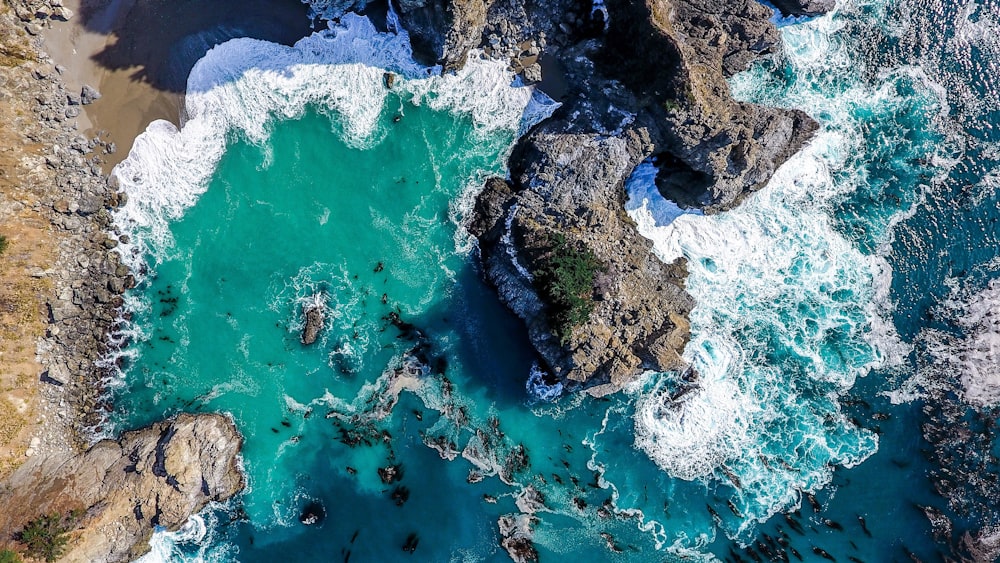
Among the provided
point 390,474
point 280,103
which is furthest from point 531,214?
point 390,474

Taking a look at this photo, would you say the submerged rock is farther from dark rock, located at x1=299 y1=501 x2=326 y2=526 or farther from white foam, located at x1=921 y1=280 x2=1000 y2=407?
white foam, located at x1=921 y1=280 x2=1000 y2=407

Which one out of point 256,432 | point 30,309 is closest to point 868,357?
point 256,432

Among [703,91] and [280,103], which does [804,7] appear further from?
[280,103]

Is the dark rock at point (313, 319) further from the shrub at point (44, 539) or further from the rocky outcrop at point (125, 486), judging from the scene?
the shrub at point (44, 539)

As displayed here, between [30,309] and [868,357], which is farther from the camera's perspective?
[868,357]

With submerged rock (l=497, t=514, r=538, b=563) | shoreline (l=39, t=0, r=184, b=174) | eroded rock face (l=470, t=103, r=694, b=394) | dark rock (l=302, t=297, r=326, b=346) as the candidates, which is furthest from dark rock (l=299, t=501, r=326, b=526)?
shoreline (l=39, t=0, r=184, b=174)

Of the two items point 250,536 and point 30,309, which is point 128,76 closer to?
point 30,309
